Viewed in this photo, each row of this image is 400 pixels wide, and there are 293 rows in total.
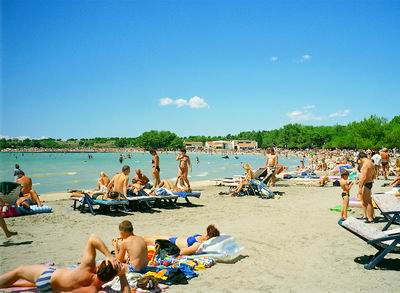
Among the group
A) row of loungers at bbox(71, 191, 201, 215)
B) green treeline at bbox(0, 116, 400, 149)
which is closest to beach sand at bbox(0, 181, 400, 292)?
row of loungers at bbox(71, 191, 201, 215)

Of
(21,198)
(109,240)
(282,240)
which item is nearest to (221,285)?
(282,240)

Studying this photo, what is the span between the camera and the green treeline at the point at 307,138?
6159 cm

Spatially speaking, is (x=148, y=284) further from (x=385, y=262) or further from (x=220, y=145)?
(x=220, y=145)

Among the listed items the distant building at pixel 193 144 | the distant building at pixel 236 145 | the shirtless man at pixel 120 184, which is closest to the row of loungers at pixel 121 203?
the shirtless man at pixel 120 184

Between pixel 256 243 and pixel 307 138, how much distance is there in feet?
379

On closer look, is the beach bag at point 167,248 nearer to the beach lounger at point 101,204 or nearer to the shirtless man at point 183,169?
the beach lounger at point 101,204

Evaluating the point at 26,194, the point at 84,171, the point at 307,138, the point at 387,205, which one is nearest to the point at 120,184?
the point at 26,194

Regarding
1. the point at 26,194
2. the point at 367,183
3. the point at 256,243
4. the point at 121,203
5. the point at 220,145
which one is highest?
the point at 220,145

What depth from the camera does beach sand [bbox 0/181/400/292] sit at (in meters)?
4.75

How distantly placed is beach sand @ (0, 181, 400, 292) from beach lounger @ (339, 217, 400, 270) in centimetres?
21

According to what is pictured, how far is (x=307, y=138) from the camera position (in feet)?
384

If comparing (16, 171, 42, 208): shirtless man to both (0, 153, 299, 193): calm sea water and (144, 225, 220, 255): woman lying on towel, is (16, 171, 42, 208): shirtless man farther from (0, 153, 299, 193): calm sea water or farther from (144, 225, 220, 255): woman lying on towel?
(0, 153, 299, 193): calm sea water

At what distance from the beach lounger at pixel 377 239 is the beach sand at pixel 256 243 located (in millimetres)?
211

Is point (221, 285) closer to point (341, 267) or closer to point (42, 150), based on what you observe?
point (341, 267)
